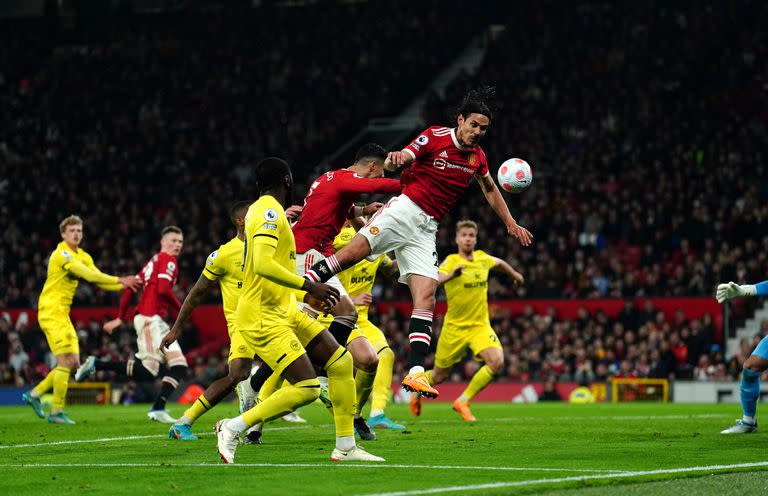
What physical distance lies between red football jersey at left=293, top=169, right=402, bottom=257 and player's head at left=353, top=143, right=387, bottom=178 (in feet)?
1.11

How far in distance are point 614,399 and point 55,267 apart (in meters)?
14.1

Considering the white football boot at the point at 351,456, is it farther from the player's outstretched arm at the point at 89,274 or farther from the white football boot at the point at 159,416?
the player's outstretched arm at the point at 89,274

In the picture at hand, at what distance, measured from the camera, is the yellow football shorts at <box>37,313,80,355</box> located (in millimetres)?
16984

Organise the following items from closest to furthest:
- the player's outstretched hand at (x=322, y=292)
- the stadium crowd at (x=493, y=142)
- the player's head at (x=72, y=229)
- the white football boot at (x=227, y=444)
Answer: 1. the player's outstretched hand at (x=322, y=292)
2. the white football boot at (x=227, y=444)
3. the player's head at (x=72, y=229)
4. the stadium crowd at (x=493, y=142)

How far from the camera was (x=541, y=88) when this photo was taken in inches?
1422

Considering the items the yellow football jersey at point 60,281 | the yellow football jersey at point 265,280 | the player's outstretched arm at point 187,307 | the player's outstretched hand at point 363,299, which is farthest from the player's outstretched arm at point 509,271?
the yellow football jersey at point 265,280

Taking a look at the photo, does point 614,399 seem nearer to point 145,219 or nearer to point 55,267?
point 55,267

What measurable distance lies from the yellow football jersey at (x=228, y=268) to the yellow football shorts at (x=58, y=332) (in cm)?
472

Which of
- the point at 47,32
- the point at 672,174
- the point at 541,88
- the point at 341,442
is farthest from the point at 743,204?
the point at 47,32

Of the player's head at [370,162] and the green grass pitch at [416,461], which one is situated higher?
the player's head at [370,162]

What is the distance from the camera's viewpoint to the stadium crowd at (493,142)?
2819 cm

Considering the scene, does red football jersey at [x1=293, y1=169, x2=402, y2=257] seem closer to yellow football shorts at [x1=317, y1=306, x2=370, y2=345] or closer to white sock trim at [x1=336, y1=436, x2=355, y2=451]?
yellow football shorts at [x1=317, y1=306, x2=370, y2=345]

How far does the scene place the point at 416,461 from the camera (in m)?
9.53

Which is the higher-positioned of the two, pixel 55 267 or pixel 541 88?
pixel 541 88
